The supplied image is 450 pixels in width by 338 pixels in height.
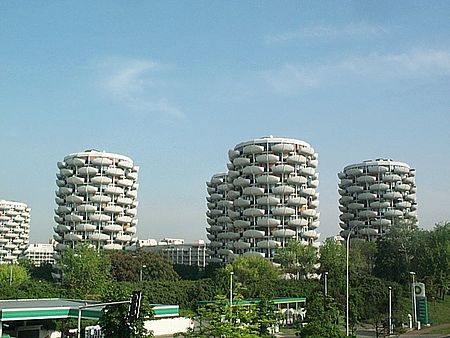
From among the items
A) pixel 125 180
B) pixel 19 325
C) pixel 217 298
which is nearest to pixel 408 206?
pixel 125 180

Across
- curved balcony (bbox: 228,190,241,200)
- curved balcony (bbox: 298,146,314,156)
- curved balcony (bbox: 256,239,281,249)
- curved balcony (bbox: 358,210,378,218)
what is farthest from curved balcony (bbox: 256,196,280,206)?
curved balcony (bbox: 358,210,378,218)

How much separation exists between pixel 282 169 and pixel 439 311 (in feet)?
125

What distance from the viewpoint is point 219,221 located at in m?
126

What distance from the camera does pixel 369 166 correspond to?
12781 cm

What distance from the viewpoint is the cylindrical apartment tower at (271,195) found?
326ft

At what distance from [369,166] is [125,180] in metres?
49.3

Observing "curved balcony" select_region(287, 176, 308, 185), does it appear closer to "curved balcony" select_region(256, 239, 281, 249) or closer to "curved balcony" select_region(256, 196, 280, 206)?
"curved balcony" select_region(256, 196, 280, 206)

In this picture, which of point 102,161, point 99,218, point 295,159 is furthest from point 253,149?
point 99,218

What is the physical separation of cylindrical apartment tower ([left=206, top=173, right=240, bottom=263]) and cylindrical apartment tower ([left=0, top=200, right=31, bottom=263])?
187 ft

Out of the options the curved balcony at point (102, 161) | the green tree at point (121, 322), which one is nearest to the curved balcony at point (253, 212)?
the curved balcony at point (102, 161)

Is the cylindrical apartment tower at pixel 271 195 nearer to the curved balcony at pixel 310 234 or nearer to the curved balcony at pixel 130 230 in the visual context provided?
the curved balcony at pixel 310 234

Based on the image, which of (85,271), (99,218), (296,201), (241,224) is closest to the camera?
(85,271)

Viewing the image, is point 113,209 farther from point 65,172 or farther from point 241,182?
point 241,182

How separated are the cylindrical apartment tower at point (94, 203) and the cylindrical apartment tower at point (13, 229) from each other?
52.9 m
